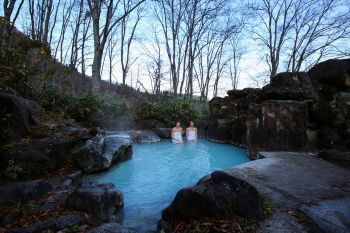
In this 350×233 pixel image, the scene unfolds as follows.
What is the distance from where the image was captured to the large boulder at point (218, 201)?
2764mm

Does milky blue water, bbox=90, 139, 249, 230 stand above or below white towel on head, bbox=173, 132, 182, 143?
below

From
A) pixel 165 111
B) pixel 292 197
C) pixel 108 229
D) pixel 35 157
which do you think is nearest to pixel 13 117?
pixel 35 157

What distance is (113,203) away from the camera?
3.76 metres

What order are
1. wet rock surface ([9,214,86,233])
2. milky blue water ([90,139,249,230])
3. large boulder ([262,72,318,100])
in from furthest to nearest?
1. large boulder ([262,72,318,100])
2. milky blue water ([90,139,249,230])
3. wet rock surface ([9,214,86,233])

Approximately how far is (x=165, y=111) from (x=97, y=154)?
8364 millimetres

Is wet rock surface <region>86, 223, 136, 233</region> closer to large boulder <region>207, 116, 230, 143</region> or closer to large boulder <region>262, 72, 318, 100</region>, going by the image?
large boulder <region>262, 72, 318, 100</region>

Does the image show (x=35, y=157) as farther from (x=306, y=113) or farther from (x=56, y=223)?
(x=306, y=113)

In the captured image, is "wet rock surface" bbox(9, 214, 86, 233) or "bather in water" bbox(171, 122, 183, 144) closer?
"wet rock surface" bbox(9, 214, 86, 233)

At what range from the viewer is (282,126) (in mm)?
6898

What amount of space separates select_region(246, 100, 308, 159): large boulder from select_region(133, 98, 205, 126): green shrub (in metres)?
7.31

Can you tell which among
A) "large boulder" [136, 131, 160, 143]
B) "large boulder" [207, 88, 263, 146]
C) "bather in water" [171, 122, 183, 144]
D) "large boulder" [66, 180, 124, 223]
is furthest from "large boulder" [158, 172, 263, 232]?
"bather in water" [171, 122, 183, 144]

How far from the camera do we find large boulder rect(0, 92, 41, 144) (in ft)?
16.0

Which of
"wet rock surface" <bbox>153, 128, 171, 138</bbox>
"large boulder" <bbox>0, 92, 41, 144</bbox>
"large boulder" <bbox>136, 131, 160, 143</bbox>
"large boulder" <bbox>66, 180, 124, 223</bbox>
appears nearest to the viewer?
"large boulder" <bbox>66, 180, 124, 223</bbox>

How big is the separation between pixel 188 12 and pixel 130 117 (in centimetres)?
1109
